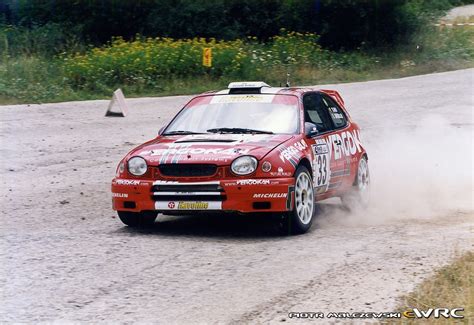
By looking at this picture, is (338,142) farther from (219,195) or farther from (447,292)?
(447,292)

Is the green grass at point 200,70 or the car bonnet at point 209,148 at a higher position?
the car bonnet at point 209,148

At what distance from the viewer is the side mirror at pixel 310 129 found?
10914mm

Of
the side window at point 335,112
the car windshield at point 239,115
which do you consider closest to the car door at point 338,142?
the side window at point 335,112

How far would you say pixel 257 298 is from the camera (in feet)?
24.3

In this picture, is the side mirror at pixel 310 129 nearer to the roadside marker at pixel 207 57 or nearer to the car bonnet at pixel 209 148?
the car bonnet at pixel 209 148

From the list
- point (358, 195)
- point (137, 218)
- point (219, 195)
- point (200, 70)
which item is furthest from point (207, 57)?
point (219, 195)

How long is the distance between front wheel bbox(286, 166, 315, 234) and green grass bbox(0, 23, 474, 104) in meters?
13.6

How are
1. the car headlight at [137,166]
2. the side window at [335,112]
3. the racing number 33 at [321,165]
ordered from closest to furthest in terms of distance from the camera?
1. the car headlight at [137,166]
2. the racing number 33 at [321,165]
3. the side window at [335,112]

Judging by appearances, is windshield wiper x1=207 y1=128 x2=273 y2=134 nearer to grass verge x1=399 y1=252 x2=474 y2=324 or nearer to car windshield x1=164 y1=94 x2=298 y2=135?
car windshield x1=164 y1=94 x2=298 y2=135

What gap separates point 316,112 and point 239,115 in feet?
3.65

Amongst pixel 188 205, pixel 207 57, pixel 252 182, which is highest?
pixel 252 182

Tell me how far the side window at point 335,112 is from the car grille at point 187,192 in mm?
2718

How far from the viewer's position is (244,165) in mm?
9922

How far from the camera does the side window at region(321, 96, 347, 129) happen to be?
12211mm
